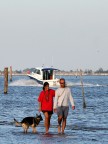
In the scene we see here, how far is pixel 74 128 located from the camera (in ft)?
91.3

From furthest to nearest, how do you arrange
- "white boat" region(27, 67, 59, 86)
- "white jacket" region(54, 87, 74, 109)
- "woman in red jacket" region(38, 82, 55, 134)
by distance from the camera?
"white boat" region(27, 67, 59, 86), "woman in red jacket" region(38, 82, 55, 134), "white jacket" region(54, 87, 74, 109)

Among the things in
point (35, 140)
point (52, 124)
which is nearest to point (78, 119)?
point (52, 124)

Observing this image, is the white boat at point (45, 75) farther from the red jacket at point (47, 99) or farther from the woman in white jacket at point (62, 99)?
the woman in white jacket at point (62, 99)

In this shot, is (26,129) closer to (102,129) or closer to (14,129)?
(14,129)

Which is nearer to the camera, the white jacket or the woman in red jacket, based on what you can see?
the white jacket

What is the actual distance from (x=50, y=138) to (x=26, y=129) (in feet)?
6.46

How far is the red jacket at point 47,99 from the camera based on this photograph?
962 inches

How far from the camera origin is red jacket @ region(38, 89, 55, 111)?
2444cm

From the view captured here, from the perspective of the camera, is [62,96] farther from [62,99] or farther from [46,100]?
[46,100]

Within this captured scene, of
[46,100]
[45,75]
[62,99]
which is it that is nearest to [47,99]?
[46,100]

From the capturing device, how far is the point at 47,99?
80.2 ft

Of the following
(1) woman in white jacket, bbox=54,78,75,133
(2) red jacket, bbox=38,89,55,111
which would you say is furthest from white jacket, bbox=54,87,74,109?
(2) red jacket, bbox=38,89,55,111

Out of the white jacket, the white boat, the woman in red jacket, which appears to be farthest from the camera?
the white boat

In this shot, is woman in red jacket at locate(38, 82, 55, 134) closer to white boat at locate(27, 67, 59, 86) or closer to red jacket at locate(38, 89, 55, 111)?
red jacket at locate(38, 89, 55, 111)
